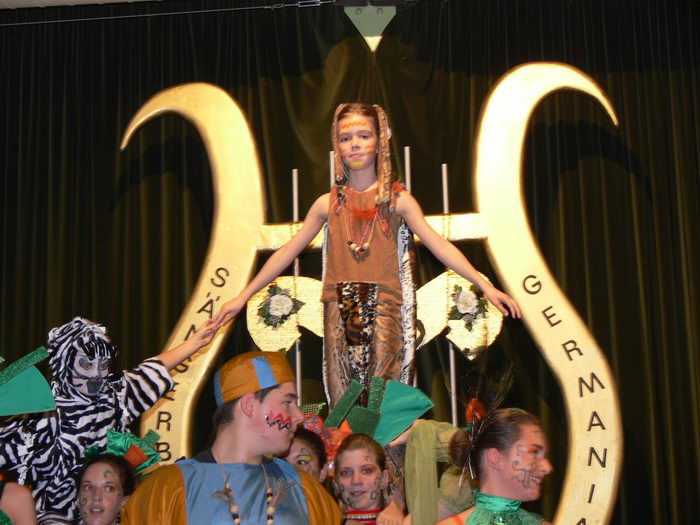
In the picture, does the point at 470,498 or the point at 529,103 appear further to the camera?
→ the point at 529,103

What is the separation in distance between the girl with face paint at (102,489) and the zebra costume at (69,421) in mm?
→ 173

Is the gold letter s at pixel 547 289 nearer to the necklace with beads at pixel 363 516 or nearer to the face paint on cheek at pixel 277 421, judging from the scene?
the necklace with beads at pixel 363 516

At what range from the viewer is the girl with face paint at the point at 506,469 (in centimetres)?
281

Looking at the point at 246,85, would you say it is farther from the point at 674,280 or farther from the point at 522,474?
the point at 522,474

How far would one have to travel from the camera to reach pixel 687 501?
5.63 meters

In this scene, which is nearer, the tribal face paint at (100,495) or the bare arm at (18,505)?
the bare arm at (18,505)

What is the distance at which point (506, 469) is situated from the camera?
9.31 feet

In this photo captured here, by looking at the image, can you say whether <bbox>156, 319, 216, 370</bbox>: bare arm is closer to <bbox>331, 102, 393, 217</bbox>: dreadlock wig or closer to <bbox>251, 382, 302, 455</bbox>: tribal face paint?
<bbox>331, 102, 393, 217</bbox>: dreadlock wig

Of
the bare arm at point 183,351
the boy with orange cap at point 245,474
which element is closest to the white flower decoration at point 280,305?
the bare arm at point 183,351

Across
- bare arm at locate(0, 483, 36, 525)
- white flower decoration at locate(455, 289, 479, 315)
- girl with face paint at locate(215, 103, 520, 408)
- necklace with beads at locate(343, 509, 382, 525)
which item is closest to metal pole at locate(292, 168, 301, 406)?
girl with face paint at locate(215, 103, 520, 408)

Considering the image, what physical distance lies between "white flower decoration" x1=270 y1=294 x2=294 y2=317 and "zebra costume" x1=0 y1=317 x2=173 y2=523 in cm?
147

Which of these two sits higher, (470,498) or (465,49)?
(465,49)

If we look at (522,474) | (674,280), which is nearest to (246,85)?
(674,280)

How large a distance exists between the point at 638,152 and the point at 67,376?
12.6 ft
